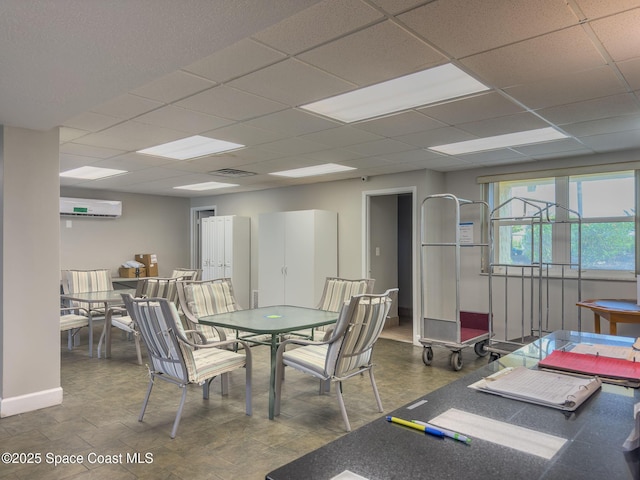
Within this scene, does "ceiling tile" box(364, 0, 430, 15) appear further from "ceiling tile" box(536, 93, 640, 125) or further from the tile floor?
the tile floor

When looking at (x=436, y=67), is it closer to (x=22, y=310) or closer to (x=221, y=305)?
(x=221, y=305)

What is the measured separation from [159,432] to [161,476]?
0.64 m

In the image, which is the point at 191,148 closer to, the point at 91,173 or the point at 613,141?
the point at 91,173

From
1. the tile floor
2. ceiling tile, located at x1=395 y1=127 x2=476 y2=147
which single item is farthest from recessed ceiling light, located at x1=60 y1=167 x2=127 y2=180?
ceiling tile, located at x1=395 y1=127 x2=476 y2=147


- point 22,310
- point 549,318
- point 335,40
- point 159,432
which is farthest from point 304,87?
point 549,318

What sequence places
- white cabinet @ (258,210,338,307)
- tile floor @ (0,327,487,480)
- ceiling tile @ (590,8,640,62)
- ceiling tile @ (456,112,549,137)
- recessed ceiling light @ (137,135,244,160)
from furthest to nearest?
white cabinet @ (258,210,338,307)
recessed ceiling light @ (137,135,244,160)
ceiling tile @ (456,112,549,137)
tile floor @ (0,327,487,480)
ceiling tile @ (590,8,640,62)

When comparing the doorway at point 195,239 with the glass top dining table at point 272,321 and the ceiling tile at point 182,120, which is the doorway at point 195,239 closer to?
the glass top dining table at point 272,321

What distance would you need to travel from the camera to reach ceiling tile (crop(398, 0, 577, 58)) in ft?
6.10

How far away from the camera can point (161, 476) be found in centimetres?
244

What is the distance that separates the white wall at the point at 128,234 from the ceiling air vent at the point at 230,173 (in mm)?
2965

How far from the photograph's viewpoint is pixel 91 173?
20.6 feet

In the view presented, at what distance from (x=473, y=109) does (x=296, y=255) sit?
3.89 metres

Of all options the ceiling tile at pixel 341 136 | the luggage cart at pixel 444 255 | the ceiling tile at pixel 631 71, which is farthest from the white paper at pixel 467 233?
the ceiling tile at pixel 631 71

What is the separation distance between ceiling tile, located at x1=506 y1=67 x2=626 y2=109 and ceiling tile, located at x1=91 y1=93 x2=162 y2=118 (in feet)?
8.22
